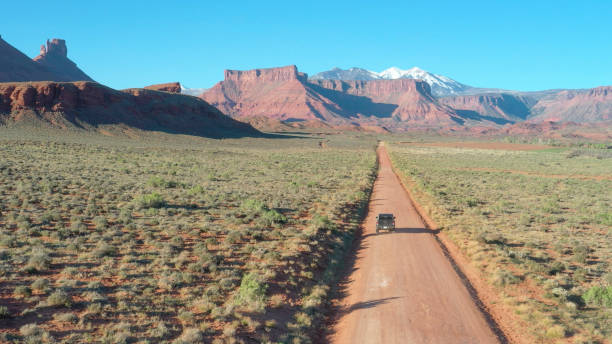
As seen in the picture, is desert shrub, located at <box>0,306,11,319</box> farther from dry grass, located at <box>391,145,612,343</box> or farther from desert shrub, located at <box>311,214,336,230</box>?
dry grass, located at <box>391,145,612,343</box>

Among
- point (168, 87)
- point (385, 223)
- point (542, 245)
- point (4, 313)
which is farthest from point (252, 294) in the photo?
point (168, 87)

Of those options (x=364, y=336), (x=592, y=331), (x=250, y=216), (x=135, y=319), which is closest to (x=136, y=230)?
(x=250, y=216)

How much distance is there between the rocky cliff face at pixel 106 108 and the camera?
84875 millimetres

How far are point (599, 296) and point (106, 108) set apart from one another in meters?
108

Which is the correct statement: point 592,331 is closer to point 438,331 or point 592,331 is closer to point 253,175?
point 438,331

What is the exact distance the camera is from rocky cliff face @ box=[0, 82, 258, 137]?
8488 cm

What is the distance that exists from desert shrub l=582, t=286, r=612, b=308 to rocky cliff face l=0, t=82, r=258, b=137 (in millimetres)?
98171

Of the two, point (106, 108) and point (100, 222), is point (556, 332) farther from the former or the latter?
point (106, 108)

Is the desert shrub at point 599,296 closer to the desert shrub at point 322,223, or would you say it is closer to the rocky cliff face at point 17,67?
the desert shrub at point 322,223

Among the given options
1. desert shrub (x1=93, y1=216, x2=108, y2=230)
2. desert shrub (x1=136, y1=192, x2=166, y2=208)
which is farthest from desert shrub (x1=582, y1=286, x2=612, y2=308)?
desert shrub (x1=136, y1=192, x2=166, y2=208)

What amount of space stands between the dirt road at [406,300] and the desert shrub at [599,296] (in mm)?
3612

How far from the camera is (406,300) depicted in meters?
10.7

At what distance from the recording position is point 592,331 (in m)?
9.33

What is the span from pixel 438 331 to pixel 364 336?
6.38ft
